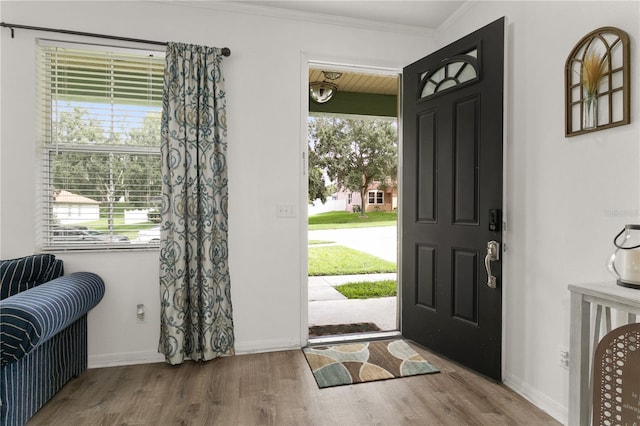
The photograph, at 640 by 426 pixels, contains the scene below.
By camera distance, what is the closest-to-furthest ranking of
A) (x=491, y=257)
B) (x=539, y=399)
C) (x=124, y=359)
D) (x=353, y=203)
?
1. (x=539, y=399)
2. (x=491, y=257)
3. (x=124, y=359)
4. (x=353, y=203)

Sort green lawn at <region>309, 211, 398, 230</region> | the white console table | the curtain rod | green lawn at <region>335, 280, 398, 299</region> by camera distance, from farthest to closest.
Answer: green lawn at <region>309, 211, 398, 230</region>, green lawn at <region>335, 280, 398, 299</region>, the curtain rod, the white console table

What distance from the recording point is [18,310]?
1588 mm

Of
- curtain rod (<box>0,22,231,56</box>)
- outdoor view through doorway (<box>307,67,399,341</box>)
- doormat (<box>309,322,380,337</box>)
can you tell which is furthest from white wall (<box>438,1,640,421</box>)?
curtain rod (<box>0,22,231,56</box>)

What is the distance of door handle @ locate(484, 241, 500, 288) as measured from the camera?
2.25m

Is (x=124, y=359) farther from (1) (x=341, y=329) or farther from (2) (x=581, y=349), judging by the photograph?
(2) (x=581, y=349)

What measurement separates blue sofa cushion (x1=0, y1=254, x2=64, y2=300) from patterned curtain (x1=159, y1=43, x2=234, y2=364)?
0.66 metres

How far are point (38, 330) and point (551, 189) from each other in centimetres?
268

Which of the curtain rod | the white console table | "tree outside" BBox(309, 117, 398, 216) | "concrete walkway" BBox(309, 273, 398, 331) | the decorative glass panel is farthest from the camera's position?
"tree outside" BBox(309, 117, 398, 216)

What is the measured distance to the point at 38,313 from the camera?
5.37 feet

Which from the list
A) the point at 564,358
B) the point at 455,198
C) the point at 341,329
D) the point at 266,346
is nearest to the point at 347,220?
the point at 341,329

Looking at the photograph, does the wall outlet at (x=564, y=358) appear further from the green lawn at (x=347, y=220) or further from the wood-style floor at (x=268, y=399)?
the green lawn at (x=347, y=220)

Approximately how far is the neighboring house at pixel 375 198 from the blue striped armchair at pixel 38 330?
5991 mm

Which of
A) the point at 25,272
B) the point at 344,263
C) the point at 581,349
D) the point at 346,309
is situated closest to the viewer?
the point at 581,349

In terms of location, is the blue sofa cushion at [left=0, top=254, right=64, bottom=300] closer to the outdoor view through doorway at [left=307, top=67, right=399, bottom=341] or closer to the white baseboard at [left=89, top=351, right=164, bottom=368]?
the white baseboard at [left=89, top=351, right=164, bottom=368]
